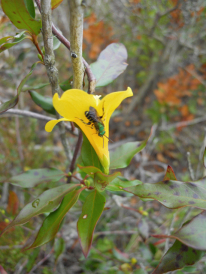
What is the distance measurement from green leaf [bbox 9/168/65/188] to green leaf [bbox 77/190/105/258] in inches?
11.6

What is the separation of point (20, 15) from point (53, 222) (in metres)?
0.75

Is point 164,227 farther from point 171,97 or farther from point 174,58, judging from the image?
point 174,58

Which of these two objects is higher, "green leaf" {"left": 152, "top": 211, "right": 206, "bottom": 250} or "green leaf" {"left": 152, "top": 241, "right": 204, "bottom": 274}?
"green leaf" {"left": 152, "top": 211, "right": 206, "bottom": 250}

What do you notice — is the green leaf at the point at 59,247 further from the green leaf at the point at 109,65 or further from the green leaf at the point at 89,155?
the green leaf at the point at 109,65

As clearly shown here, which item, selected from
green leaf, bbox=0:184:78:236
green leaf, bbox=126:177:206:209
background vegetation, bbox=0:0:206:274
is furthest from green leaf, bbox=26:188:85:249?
A: background vegetation, bbox=0:0:206:274

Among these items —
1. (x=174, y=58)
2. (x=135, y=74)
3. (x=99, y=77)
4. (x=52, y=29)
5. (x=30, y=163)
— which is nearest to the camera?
(x=52, y=29)

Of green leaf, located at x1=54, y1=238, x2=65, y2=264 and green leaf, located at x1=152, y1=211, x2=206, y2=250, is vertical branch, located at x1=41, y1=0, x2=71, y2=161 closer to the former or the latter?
green leaf, located at x1=152, y1=211, x2=206, y2=250

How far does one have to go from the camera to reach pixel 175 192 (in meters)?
0.72

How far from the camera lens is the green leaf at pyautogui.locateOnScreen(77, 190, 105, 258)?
2.36ft

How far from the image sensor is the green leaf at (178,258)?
25.0 inches

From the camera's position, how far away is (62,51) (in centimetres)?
293

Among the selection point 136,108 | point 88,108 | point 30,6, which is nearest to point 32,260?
point 88,108

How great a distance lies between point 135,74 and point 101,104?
3.08 meters

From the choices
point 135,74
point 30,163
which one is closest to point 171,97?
point 135,74
